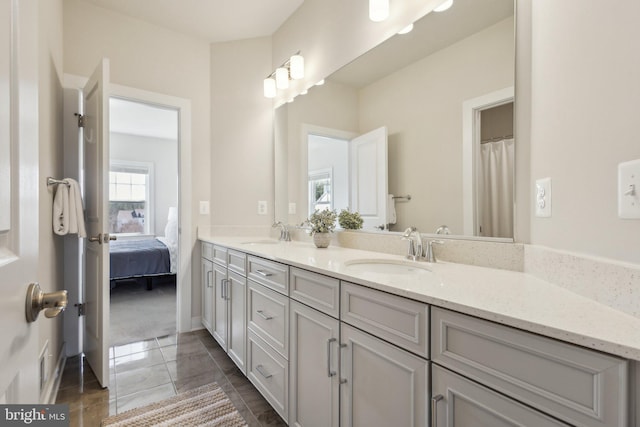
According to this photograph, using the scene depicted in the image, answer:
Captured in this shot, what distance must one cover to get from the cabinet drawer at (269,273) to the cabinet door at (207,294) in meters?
0.84

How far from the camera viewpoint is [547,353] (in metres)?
Answer: 0.59

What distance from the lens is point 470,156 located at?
4.48ft

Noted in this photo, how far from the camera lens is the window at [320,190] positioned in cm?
222

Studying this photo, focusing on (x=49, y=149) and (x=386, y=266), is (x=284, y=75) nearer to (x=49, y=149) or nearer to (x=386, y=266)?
(x=49, y=149)

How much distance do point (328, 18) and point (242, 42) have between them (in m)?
1.06

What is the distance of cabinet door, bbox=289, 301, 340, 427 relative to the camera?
3.77 ft

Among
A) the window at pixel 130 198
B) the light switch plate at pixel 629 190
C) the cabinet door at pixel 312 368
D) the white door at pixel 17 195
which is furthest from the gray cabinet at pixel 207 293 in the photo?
the window at pixel 130 198

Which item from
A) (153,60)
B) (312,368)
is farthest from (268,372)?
(153,60)

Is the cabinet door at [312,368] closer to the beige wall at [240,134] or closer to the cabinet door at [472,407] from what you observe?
the cabinet door at [472,407]

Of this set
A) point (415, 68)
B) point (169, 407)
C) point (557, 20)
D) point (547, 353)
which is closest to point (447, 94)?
point (415, 68)

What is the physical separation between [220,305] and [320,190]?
111 centimetres

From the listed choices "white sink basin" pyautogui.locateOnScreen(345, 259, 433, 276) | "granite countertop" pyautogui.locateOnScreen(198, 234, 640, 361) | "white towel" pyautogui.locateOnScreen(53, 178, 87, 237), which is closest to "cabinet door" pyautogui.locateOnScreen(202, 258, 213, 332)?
"white towel" pyautogui.locateOnScreen(53, 178, 87, 237)

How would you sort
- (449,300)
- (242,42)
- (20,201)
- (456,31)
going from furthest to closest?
(242,42) < (456,31) < (449,300) < (20,201)

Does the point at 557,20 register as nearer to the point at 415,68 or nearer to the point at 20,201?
the point at 415,68
